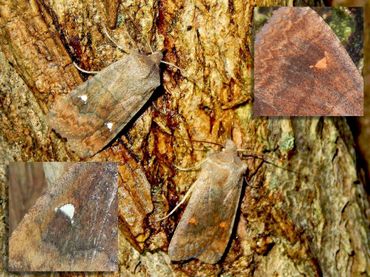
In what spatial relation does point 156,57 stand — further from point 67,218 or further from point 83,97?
point 67,218

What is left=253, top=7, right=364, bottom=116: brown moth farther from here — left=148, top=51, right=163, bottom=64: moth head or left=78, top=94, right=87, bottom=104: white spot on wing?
left=78, top=94, right=87, bottom=104: white spot on wing

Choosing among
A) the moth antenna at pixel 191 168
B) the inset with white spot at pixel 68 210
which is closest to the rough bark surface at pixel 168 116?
the moth antenna at pixel 191 168

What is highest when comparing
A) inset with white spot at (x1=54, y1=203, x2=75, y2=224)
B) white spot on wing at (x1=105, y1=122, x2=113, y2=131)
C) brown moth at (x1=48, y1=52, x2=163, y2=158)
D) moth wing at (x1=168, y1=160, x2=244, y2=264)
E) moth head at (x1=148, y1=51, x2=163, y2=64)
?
moth head at (x1=148, y1=51, x2=163, y2=64)

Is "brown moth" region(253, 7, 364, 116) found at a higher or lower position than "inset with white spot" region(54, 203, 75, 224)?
higher

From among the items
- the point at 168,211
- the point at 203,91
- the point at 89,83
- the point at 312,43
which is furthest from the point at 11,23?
the point at 312,43

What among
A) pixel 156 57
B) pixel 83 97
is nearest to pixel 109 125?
pixel 83 97

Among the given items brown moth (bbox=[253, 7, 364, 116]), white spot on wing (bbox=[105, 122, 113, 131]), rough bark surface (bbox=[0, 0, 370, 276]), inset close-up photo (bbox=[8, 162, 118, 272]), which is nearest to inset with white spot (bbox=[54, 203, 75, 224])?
inset close-up photo (bbox=[8, 162, 118, 272])

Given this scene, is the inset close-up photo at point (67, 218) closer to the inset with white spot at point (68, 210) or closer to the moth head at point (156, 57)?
the inset with white spot at point (68, 210)
